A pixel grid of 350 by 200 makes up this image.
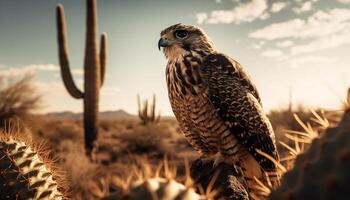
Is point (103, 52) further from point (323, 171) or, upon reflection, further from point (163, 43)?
point (323, 171)

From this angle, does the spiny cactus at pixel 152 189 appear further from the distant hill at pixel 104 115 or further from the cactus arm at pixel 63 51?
the distant hill at pixel 104 115

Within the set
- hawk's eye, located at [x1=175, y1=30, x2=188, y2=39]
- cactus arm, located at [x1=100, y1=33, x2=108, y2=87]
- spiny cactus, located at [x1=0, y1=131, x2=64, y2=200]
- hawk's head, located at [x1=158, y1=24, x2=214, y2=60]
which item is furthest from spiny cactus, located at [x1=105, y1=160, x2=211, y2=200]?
cactus arm, located at [x1=100, y1=33, x2=108, y2=87]

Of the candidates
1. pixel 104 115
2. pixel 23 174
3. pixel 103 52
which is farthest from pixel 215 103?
pixel 104 115

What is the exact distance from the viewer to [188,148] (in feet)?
66.2

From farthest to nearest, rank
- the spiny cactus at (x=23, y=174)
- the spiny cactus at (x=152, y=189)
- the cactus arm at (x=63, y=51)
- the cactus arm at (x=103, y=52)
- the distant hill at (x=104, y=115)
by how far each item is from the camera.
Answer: the distant hill at (x=104, y=115)
the cactus arm at (x=103, y=52)
the cactus arm at (x=63, y=51)
the spiny cactus at (x=23, y=174)
the spiny cactus at (x=152, y=189)

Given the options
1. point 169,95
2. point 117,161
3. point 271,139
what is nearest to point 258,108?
point 271,139

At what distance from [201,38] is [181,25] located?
0.26 metres

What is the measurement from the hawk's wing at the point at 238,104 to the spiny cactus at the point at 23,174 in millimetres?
2101

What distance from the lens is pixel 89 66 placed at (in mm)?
12805

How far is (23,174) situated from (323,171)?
4.89 ft

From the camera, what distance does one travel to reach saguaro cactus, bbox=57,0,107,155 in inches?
498

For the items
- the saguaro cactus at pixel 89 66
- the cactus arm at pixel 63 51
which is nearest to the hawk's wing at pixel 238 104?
the saguaro cactus at pixel 89 66

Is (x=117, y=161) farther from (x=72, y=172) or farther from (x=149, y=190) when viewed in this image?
(x=149, y=190)

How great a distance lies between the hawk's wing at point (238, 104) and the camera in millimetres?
3941
